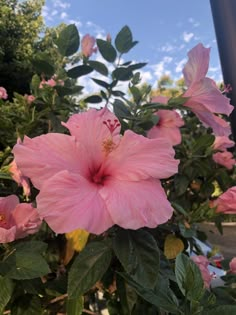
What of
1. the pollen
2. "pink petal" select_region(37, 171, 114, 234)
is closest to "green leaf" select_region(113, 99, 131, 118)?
the pollen

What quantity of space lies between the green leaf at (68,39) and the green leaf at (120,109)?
0.21 metres

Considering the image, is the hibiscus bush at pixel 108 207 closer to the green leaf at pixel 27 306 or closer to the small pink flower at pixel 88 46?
the green leaf at pixel 27 306

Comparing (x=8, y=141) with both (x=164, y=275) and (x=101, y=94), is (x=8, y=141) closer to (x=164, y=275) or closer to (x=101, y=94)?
(x=101, y=94)

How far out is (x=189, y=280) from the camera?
55 cm

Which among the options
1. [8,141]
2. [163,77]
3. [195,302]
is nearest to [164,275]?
[195,302]

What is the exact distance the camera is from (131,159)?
0.55 m

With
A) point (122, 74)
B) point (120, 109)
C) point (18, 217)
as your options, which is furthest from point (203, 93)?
point (18, 217)

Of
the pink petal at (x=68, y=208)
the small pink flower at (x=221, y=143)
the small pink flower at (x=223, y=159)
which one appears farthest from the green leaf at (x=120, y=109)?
the small pink flower at (x=223, y=159)

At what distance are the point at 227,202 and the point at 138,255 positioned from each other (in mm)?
308

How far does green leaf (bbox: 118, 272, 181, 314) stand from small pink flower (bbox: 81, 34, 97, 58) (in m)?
0.77

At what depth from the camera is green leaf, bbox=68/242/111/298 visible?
1.83 feet

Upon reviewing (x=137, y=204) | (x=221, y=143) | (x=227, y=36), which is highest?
(x=227, y=36)

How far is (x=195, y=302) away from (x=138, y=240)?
5.0 inches

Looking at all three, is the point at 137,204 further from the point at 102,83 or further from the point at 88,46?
the point at 88,46
